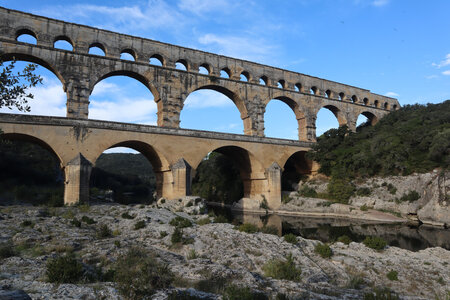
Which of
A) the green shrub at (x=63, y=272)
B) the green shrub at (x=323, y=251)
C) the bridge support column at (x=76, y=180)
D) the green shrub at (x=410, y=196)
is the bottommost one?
the green shrub at (x=323, y=251)

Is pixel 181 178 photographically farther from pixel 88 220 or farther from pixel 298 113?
pixel 298 113

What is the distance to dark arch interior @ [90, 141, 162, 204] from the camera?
86.4ft

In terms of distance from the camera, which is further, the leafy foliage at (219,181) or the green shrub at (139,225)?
the leafy foliage at (219,181)

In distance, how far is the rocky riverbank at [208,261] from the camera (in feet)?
21.2

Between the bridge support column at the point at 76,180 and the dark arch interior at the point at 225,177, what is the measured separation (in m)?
13.2

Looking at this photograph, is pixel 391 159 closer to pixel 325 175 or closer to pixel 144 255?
pixel 325 175

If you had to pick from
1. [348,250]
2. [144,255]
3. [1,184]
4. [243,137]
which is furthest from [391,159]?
[1,184]

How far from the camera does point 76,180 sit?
2081 cm

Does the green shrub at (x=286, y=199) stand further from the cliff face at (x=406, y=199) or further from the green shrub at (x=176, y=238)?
the green shrub at (x=176, y=238)

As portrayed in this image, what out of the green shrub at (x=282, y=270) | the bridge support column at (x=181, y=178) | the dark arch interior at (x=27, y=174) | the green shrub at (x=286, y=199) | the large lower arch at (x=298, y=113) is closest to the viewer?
the green shrub at (x=282, y=270)

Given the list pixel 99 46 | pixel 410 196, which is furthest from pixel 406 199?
pixel 99 46

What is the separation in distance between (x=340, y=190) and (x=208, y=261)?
23.0m

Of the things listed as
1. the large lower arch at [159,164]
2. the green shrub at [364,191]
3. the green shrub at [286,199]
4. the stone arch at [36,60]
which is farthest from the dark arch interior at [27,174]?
the green shrub at [364,191]

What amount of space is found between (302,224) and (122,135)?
601 inches
